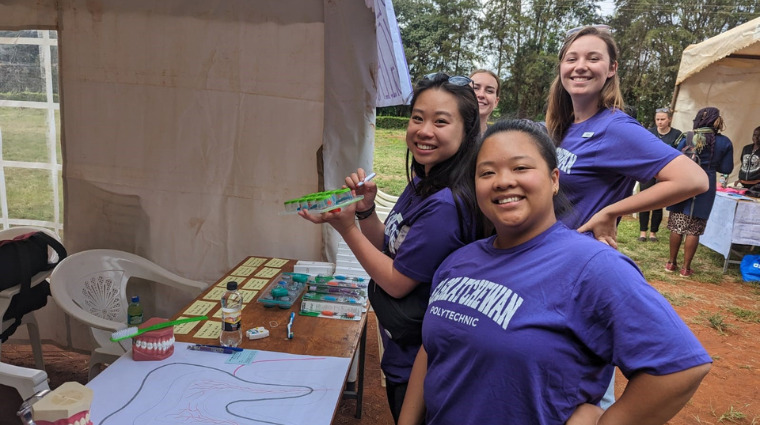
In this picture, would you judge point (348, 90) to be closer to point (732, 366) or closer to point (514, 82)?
point (732, 366)

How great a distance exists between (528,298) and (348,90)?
226 cm

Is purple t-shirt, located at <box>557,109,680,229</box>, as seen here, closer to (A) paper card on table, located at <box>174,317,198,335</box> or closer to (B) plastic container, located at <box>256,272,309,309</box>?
(B) plastic container, located at <box>256,272,309,309</box>

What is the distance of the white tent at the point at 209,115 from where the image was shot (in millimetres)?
2980

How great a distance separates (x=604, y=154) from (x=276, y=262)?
2.03 meters

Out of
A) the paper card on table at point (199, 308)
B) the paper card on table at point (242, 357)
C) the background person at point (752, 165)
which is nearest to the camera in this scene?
the paper card on table at point (242, 357)

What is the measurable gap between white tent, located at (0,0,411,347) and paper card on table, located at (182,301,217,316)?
100 cm

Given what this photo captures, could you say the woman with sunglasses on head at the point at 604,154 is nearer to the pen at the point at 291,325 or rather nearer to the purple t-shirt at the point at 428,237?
the purple t-shirt at the point at 428,237

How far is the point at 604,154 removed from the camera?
1.75m

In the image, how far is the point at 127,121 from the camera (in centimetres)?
316

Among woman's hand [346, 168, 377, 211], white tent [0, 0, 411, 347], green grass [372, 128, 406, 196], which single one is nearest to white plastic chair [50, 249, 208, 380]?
white tent [0, 0, 411, 347]

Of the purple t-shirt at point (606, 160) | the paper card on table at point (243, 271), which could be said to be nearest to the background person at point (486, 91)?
the purple t-shirt at point (606, 160)

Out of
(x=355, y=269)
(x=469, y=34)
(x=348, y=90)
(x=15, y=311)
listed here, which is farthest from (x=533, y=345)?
(x=469, y=34)

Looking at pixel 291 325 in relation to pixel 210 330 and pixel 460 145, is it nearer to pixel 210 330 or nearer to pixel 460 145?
pixel 210 330

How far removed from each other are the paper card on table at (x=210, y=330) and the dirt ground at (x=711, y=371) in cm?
136
